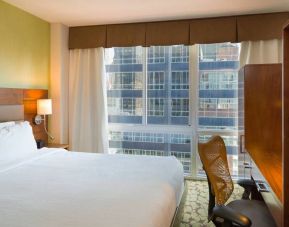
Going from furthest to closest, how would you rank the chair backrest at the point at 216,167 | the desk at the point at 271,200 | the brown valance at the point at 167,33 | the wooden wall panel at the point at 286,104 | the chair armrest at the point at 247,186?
the brown valance at the point at 167,33
the chair armrest at the point at 247,186
the chair backrest at the point at 216,167
the desk at the point at 271,200
the wooden wall panel at the point at 286,104

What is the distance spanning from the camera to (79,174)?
2377mm

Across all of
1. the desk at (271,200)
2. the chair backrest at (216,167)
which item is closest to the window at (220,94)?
the chair backrest at (216,167)

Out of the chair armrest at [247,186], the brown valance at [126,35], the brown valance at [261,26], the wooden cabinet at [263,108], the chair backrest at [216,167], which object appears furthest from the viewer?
the brown valance at [126,35]

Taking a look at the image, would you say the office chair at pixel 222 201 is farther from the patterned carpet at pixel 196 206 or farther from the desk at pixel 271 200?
the patterned carpet at pixel 196 206

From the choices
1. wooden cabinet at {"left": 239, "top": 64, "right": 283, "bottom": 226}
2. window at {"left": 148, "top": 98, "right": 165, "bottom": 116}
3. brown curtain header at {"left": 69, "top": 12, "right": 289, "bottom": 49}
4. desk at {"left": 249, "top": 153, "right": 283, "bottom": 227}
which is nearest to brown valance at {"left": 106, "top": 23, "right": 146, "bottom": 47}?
brown curtain header at {"left": 69, "top": 12, "right": 289, "bottom": 49}

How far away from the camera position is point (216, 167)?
1.84 m

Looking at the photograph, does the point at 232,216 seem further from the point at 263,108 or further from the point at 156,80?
the point at 156,80

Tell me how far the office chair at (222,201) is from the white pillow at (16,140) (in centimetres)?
203

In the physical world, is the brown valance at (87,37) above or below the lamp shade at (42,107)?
above

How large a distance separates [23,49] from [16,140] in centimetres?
141

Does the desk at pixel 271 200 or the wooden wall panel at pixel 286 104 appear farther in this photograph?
the desk at pixel 271 200

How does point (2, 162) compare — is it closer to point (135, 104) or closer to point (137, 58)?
point (135, 104)

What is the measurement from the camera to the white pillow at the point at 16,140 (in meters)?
2.71

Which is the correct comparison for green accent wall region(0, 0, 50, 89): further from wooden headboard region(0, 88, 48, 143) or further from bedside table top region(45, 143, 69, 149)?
bedside table top region(45, 143, 69, 149)
